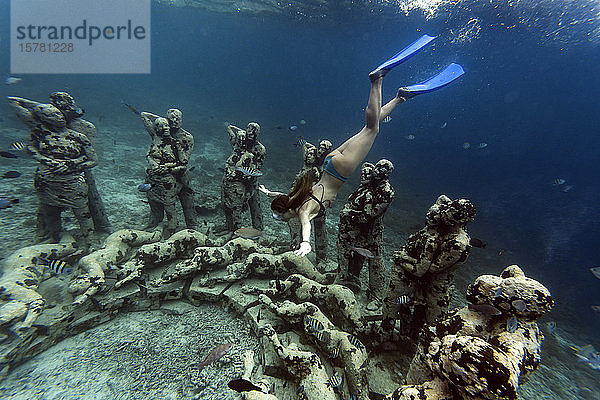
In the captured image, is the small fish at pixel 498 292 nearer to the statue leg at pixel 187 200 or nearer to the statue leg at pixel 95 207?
the statue leg at pixel 187 200

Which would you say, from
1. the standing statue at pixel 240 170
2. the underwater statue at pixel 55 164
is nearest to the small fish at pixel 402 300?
the standing statue at pixel 240 170

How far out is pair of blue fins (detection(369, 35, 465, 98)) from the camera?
430 cm

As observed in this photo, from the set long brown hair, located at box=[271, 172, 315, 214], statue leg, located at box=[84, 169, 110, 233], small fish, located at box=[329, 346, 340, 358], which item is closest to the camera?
small fish, located at box=[329, 346, 340, 358]

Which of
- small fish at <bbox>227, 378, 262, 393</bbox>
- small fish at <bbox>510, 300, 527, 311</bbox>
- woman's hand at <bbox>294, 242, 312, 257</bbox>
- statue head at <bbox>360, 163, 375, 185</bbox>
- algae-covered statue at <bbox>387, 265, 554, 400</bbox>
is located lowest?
small fish at <bbox>227, 378, 262, 393</bbox>

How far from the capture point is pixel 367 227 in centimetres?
538

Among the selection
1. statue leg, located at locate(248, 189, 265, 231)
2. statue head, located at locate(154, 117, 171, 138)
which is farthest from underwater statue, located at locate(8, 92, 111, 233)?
statue leg, located at locate(248, 189, 265, 231)

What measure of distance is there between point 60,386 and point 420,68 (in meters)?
72.6

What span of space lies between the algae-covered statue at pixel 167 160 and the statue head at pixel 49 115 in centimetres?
181

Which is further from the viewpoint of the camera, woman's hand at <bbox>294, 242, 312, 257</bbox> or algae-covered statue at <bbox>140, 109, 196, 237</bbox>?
algae-covered statue at <bbox>140, 109, 196, 237</bbox>

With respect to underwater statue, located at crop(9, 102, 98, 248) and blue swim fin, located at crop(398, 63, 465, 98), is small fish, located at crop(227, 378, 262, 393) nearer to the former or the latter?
blue swim fin, located at crop(398, 63, 465, 98)

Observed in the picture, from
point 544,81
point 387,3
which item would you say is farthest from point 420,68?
→ point 387,3

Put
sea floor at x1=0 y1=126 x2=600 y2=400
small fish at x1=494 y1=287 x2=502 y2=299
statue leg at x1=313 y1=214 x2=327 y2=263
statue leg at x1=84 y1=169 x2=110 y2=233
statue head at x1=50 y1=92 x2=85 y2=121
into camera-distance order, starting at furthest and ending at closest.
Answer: statue leg at x1=84 y1=169 x2=110 y2=233
statue leg at x1=313 y1=214 x2=327 y2=263
statue head at x1=50 y1=92 x2=85 y2=121
sea floor at x1=0 y1=126 x2=600 y2=400
small fish at x1=494 y1=287 x2=502 y2=299

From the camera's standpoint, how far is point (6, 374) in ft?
11.4

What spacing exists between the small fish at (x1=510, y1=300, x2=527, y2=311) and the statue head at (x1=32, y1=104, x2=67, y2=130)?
903cm
